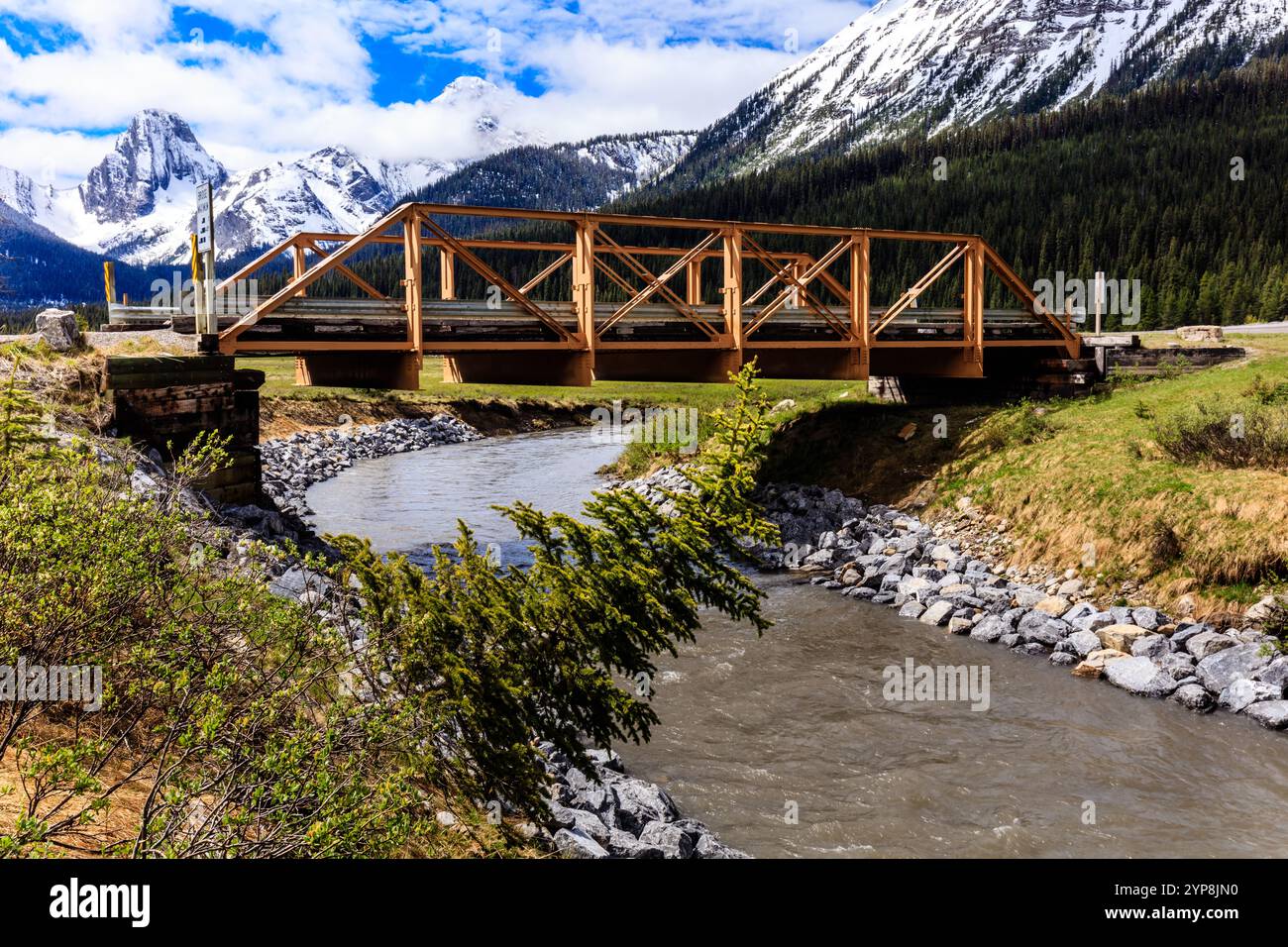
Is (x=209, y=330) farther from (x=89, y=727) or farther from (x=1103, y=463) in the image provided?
(x=1103, y=463)

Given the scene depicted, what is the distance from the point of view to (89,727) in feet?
25.5

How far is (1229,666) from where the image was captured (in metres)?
15.1

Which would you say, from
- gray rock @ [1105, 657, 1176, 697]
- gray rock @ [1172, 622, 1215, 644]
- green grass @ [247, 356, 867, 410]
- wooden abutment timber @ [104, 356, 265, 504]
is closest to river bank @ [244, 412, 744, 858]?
wooden abutment timber @ [104, 356, 265, 504]

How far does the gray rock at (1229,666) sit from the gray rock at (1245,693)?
0.18 meters

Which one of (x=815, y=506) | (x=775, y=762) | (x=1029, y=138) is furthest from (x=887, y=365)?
(x=1029, y=138)

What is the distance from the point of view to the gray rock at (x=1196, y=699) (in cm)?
1444

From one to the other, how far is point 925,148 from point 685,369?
167 metres

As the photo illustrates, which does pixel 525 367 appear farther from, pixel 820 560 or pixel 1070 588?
pixel 1070 588

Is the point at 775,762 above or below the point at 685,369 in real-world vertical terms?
below

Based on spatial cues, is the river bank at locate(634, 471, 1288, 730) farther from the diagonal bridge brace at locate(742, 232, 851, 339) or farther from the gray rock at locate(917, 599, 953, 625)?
the diagonal bridge brace at locate(742, 232, 851, 339)

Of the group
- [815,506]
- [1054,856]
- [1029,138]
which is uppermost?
[1029,138]

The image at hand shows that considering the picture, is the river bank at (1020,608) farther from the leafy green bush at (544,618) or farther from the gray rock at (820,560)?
the leafy green bush at (544,618)

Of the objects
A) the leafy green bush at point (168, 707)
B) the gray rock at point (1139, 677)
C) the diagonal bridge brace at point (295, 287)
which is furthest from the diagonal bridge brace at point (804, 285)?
the leafy green bush at point (168, 707)

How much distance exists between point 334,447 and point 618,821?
136 feet
